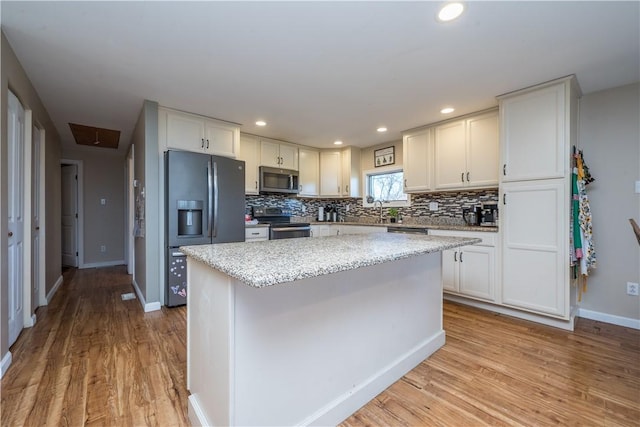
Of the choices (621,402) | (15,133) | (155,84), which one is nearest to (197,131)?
(155,84)

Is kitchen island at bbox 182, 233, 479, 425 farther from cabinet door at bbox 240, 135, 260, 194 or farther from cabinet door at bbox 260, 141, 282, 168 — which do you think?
cabinet door at bbox 260, 141, 282, 168

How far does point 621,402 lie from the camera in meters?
1.58

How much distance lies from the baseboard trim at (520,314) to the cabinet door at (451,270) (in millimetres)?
167

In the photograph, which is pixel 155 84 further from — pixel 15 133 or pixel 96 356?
pixel 96 356

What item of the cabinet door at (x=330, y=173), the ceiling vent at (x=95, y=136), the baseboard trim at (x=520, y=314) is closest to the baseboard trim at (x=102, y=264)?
the ceiling vent at (x=95, y=136)

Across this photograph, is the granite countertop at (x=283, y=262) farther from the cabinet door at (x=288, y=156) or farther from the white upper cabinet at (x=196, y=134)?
the cabinet door at (x=288, y=156)

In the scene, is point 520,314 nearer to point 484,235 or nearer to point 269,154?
point 484,235

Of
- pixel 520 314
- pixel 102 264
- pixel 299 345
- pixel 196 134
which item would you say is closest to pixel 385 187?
pixel 520 314

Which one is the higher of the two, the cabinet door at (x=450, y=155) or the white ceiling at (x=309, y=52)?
the white ceiling at (x=309, y=52)

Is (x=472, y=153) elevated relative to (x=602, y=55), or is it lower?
lower

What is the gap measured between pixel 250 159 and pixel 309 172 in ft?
3.67

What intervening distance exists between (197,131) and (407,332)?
9.95 ft

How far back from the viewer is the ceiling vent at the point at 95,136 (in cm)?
405

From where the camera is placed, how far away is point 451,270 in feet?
Result: 10.7
